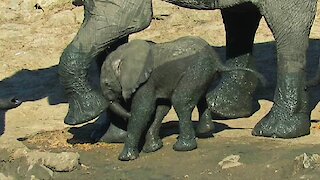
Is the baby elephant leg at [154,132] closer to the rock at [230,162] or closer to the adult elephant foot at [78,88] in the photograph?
the adult elephant foot at [78,88]

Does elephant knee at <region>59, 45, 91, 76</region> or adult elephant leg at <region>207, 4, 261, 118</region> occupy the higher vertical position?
elephant knee at <region>59, 45, 91, 76</region>

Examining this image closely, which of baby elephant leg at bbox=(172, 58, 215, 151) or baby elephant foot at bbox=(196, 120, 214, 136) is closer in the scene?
baby elephant leg at bbox=(172, 58, 215, 151)

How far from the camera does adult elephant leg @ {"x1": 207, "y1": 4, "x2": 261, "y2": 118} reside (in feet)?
23.0

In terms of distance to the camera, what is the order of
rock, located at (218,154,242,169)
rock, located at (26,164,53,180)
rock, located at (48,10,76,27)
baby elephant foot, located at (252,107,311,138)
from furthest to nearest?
rock, located at (48,10,76,27) → baby elephant foot, located at (252,107,311,138) → rock, located at (218,154,242,169) → rock, located at (26,164,53,180)

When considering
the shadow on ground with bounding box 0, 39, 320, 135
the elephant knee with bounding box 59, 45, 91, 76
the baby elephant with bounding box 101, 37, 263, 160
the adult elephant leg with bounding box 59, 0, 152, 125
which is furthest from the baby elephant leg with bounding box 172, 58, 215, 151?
the shadow on ground with bounding box 0, 39, 320, 135

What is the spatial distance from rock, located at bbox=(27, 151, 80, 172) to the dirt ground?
0.04m

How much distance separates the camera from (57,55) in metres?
8.94

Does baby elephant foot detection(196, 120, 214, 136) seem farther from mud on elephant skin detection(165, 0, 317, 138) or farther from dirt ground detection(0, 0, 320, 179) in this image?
mud on elephant skin detection(165, 0, 317, 138)

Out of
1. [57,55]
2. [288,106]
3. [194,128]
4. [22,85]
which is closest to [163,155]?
[194,128]

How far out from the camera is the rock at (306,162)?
18.0ft

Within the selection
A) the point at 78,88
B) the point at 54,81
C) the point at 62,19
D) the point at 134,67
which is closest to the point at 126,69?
the point at 134,67

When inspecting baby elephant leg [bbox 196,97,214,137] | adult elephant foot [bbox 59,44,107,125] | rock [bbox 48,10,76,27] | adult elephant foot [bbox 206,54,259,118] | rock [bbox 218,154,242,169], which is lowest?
rock [bbox 48,10,76,27]

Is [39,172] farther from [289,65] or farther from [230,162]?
[289,65]

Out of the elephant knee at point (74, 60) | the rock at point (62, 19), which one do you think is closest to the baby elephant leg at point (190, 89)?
the elephant knee at point (74, 60)
